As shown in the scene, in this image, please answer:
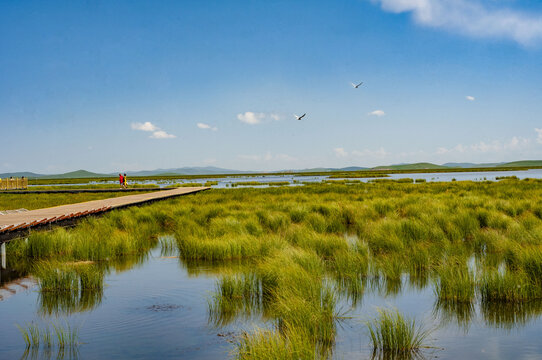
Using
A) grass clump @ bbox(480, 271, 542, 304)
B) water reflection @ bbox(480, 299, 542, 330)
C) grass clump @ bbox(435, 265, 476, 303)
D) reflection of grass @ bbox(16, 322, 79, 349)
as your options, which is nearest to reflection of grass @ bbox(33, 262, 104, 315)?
reflection of grass @ bbox(16, 322, 79, 349)

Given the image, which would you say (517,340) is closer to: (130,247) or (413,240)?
(413,240)

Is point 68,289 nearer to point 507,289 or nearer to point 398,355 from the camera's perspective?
point 398,355

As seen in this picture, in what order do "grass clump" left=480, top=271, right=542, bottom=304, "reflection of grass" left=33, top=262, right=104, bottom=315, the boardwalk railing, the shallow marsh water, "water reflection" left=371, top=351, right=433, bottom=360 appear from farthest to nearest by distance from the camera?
1. the boardwalk railing
2. "reflection of grass" left=33, top=262, right=104, bottom=315
3. "grass clump" left=480, top=271, right=542, bottom=304
4. the shallow marsh water
5. "water reflection" left=371, top=351, right=433, bottom=360

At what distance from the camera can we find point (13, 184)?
50688mm

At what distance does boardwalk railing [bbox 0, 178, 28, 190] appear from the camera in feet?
159

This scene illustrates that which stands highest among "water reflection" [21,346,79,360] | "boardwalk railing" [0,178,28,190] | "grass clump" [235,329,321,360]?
"boardwalk railing" [0,178,28,190]

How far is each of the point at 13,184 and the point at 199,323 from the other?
5186cm

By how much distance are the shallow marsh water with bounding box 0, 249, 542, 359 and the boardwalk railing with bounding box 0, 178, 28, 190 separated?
1786 inches

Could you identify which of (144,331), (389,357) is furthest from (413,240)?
(144,331)

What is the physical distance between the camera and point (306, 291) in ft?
23.1

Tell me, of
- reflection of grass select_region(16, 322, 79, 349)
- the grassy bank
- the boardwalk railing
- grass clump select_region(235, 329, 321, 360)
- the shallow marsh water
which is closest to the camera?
grass clump select_region(235, 329, 321, 360)

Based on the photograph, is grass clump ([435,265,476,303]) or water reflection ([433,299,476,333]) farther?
grass clump ([435,265,476,303])

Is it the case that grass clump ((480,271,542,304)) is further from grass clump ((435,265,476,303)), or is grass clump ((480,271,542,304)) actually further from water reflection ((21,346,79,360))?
water reflection ((21,346,79,360))

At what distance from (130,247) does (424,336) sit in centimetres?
931
